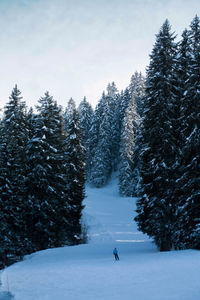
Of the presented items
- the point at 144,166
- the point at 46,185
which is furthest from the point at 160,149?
the point at 46,185

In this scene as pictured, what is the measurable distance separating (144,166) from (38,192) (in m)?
11.3

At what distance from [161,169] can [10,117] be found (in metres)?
21.3

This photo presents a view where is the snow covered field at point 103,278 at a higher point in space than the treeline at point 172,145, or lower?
lower

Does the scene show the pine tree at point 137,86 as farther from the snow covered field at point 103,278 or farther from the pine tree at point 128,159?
the snow covered field at point 103,278

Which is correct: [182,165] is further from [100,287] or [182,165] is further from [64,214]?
[64,214]

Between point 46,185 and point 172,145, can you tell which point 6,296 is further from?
point 46,185

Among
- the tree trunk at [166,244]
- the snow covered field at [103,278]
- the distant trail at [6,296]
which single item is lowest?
the distant trail at [6,296]

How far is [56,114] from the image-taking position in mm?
33250

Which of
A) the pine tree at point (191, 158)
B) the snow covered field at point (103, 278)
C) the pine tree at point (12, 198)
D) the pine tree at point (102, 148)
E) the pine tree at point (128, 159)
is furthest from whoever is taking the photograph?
the pine tree at point (102, 148)

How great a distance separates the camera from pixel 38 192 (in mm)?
28359

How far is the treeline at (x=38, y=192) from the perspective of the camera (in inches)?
1059

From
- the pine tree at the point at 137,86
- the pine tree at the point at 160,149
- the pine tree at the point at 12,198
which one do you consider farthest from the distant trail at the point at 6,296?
the pine tree at the point at 137,86

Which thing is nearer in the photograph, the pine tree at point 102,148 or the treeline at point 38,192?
the treeline at point 38,192

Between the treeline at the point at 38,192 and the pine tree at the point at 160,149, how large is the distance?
9877mm
